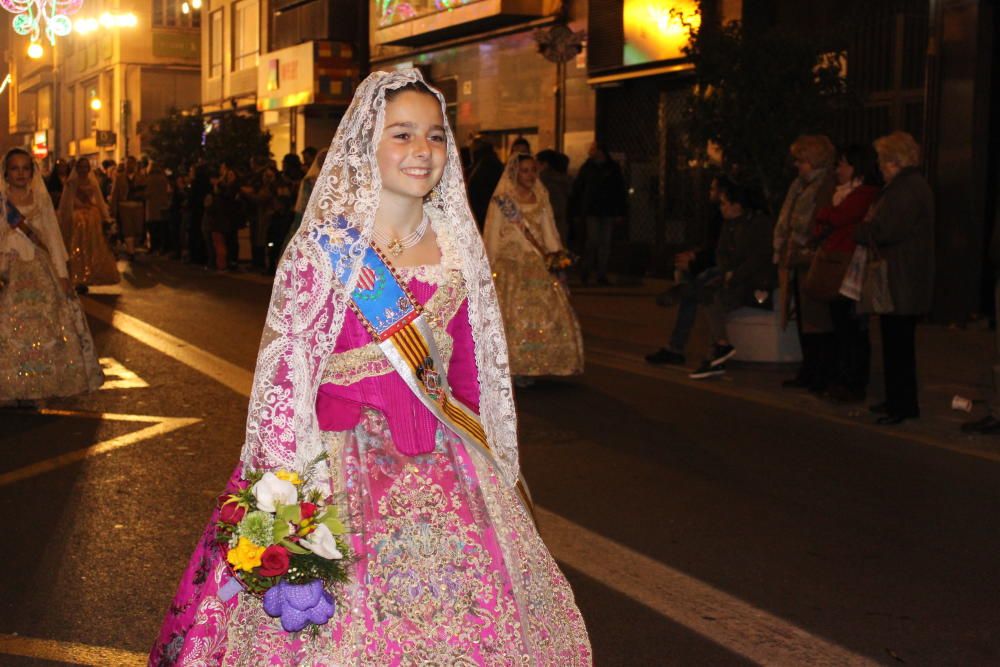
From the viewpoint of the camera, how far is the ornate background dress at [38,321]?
918 cm

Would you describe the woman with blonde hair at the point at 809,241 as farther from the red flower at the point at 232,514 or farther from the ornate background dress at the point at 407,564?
the red flower at the point at 232,514

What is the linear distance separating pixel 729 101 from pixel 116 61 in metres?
43.9

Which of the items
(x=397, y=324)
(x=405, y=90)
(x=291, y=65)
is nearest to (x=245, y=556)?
(x=397, y=324)

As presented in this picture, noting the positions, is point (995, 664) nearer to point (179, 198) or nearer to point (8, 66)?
point (179, 198)

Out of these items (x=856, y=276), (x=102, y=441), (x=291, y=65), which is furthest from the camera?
(x=291, y=65)

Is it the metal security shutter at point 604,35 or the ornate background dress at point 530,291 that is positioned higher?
the metal security shutter at point 604,35

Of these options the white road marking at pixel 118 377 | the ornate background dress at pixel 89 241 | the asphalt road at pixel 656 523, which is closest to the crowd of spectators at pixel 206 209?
the ornate background dress at pixel 89 241

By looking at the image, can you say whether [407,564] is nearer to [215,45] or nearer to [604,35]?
[604,35]

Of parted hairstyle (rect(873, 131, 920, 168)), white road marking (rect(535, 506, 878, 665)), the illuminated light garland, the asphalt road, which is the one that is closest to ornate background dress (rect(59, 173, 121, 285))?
the asphalt road

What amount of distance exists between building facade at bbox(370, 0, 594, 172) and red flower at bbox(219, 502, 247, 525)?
18164 mm

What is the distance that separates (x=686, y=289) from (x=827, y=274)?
187 centimetres

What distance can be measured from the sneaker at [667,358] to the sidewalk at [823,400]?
0.25 feet

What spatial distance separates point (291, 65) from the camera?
3484 centimetres

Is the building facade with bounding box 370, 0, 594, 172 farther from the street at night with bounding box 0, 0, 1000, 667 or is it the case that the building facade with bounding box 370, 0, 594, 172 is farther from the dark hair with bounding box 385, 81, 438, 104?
the dark hair with bounding box 385, 81, 438, 104
